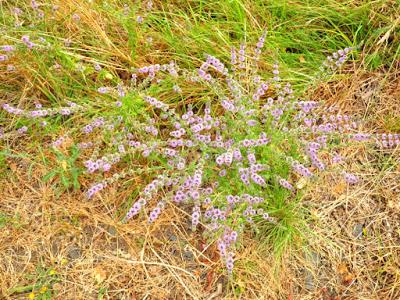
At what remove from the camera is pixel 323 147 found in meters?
2.33

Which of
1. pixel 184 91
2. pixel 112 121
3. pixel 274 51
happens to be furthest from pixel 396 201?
pixel 112 121

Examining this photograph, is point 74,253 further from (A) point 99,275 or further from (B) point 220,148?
(B) point 220,148

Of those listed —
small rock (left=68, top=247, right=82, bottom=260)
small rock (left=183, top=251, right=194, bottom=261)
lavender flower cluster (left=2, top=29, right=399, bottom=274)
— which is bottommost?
small rock (left=183, top=251, right=194, bottom=261)

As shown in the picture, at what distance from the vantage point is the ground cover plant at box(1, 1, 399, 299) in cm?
231

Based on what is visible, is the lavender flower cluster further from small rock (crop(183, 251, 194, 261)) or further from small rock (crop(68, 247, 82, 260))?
small rock (crop(68, 247, 82, 260))

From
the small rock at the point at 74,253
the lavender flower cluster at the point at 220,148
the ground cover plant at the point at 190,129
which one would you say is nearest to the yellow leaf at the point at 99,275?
the ground cover plant at the point at 190,129

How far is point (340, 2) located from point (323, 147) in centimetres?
115

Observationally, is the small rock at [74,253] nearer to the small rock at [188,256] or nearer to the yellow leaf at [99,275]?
the yellow leaf at [99,275]

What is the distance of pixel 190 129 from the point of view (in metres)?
2.36

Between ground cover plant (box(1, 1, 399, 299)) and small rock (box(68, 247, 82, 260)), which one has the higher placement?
ground cover plant (box(1, 1, 399, 299))

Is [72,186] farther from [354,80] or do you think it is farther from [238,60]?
[354,80]

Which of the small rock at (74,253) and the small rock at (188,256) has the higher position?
the small rock at (74,253)

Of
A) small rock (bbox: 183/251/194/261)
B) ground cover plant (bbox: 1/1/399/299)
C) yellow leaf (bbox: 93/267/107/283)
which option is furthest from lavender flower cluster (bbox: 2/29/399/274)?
yellow leaf (bbox: 93/267/107/283)

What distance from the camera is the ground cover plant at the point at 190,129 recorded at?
2311 millimetres
